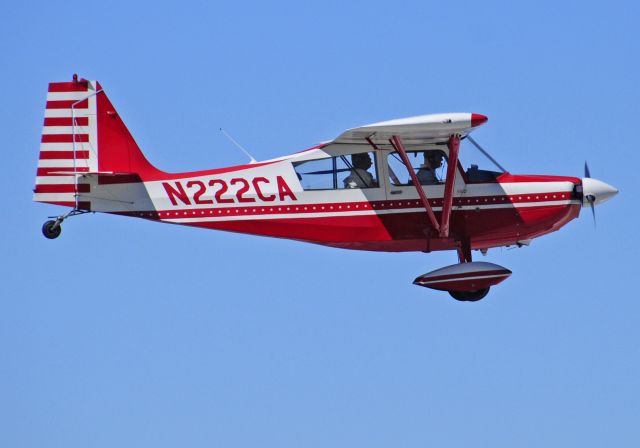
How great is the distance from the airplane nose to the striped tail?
734 cm

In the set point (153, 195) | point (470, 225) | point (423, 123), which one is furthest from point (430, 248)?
point (153, 195)

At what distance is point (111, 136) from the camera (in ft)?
100

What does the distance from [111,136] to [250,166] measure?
2.40m

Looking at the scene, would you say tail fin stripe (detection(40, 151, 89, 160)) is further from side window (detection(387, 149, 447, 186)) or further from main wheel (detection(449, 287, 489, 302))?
main wheel (detection(449, 287, 489, 302))

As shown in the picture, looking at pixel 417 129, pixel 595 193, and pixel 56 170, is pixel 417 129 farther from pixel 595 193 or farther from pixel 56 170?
pixel 56 170

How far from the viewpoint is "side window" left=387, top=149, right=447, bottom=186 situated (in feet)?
99.3

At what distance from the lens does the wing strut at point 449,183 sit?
1177 inches

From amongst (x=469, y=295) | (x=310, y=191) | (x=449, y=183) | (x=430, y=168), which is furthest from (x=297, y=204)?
(x=469, y=295)

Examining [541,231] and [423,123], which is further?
[541,231]

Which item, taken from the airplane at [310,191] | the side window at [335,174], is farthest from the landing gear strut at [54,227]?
the side window at [335,174]

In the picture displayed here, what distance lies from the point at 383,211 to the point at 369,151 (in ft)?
3.46

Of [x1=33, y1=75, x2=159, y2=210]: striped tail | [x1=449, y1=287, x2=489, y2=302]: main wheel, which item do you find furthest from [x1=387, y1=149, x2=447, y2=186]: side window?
[x1=33, y1=75, x2=159, y2=210]: striped tail

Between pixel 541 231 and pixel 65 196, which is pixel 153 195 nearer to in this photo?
pixel 65 196

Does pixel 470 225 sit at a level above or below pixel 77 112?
below
